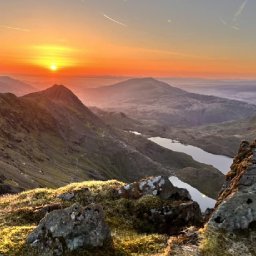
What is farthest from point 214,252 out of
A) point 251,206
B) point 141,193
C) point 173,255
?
point 141,193

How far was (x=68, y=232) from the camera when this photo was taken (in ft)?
74.4

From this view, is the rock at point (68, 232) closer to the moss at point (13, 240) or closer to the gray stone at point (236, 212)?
the moss at point (13, 240)

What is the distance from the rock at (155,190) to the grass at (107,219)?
118 cm

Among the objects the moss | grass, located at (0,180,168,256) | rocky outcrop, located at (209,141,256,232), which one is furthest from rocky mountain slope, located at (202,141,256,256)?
the moss

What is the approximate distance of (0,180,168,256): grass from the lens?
75.5 feet

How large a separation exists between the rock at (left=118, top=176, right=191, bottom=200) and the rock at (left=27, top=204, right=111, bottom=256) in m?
10.7

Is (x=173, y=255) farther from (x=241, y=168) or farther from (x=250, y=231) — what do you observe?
(x=241, y=168)

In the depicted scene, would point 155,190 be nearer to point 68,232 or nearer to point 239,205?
point 239,205

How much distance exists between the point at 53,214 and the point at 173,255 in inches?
296

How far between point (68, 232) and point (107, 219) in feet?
23.2

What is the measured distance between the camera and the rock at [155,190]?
33.8 metres

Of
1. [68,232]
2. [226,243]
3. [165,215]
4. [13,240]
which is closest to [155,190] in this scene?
[165,215]

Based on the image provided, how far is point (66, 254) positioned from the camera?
71.7ft

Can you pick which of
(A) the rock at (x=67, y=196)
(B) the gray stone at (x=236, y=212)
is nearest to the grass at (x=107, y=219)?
(A) the rock at (x=67, y=196)
